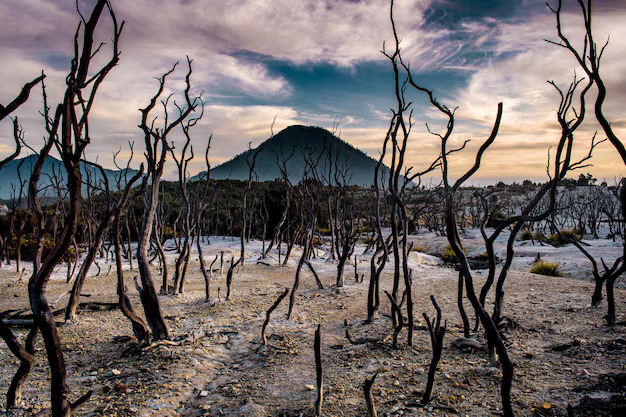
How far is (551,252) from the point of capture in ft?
50.2

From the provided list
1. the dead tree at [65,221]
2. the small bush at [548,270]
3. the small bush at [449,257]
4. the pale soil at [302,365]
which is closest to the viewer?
the dead tree at [65,221]

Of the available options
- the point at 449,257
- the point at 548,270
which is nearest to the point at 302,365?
the point at 548,270

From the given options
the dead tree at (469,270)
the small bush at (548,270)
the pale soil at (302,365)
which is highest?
the dead tree at (469,270)

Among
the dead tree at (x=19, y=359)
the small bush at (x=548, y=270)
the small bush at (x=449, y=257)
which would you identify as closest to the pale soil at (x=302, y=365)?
the dead tree at (x=19, y=359)

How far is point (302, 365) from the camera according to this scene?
4453 mm

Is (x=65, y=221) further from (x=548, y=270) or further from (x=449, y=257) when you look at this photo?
(x=449, y=257)

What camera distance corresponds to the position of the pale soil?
11.2 ft

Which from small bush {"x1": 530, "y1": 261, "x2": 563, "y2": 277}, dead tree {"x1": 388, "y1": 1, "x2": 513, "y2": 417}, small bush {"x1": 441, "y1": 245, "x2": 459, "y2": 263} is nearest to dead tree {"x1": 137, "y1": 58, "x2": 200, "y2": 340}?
dead tree {"x1": 388, "y1": 1, "x2": 513, "y2": 417}

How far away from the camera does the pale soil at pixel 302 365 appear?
3416 millimetres

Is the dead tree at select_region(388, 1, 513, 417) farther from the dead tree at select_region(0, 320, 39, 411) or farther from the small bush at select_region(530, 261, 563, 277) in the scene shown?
the small bush at select_region(530, 261, 563, 277)

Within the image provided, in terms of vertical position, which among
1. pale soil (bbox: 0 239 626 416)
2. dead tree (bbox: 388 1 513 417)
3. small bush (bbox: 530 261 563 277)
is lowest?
pale soil (bbox: 0 239 626 416)

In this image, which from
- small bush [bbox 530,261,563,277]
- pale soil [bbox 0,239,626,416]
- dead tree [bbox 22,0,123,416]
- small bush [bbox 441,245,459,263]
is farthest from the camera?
small bush [bbox 441,245,459,263]

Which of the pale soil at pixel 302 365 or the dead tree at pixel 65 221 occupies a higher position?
the dead tree at pixel 65 221

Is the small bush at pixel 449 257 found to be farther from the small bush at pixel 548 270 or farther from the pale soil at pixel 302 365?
the pale soil at pixel 302 365
